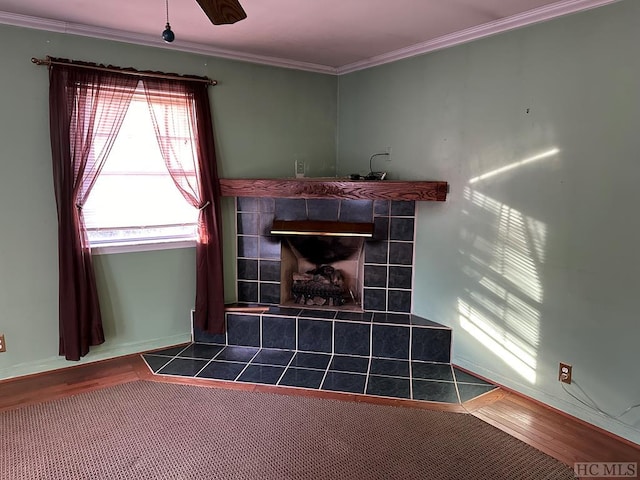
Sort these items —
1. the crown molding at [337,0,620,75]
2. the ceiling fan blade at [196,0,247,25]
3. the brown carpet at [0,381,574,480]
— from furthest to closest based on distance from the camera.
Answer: the crown molding at [337,0,620,75]
the brown carpet at [0,381,574,480]
the ceiling fan blade at [196,0,247,25]

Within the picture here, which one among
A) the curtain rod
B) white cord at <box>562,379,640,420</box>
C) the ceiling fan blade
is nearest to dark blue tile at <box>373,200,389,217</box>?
the curtain rod

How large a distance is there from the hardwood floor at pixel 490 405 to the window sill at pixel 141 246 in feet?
2.71

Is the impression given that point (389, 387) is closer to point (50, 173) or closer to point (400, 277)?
point (400, 277)

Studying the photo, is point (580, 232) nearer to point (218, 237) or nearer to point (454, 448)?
point (454, 448)

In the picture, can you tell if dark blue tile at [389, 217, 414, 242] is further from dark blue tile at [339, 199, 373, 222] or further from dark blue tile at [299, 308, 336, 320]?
dark blue tile at [299, 308, 336, 320]

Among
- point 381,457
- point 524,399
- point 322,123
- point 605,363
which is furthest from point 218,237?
point 605,363

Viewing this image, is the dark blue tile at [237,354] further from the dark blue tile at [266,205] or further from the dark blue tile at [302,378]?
the dark blue tile at [266,205]

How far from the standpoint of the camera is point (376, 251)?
11.9 feet

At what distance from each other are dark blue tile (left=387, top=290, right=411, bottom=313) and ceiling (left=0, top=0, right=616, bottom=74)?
6.13 feet

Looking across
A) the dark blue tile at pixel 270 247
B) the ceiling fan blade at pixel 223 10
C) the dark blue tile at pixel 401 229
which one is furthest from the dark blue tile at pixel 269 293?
the ceiling fan blade at pixel 223 10

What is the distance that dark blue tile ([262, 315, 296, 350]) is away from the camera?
3547 mm

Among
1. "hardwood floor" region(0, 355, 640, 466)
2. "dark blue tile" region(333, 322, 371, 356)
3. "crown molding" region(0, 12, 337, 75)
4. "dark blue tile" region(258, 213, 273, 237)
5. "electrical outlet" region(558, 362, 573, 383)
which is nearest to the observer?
"hardwood floor" region(0, 355, 640, 466)

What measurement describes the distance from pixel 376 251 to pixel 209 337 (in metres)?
1.54

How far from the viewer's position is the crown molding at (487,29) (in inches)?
96.3
